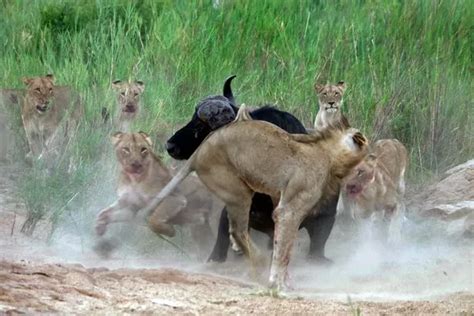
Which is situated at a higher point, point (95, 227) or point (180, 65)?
point (180, 65)

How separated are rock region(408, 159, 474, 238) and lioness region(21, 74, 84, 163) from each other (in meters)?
3.21

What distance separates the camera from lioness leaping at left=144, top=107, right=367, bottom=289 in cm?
876

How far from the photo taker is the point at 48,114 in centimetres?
1416

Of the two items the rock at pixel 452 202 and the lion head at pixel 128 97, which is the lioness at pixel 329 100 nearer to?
the rock at pixel 452 202

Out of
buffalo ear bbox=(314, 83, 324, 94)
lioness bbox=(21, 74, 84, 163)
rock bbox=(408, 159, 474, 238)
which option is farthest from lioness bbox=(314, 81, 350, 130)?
lioness bbox=(21, 74, 84, 163)

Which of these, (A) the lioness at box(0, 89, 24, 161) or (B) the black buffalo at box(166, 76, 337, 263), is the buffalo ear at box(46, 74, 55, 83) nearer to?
(A) the lioness at box(0, 89, 24, 161)

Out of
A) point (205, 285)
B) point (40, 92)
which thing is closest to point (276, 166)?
point (205, 285)

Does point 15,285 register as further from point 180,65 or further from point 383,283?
point 180,65

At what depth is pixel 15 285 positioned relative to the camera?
23.9ft

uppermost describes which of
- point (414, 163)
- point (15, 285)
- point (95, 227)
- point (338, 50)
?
A: point (338, 50)

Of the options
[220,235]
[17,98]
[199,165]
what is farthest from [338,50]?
[199,165]

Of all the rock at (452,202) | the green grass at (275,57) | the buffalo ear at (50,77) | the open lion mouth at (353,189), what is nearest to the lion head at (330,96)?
the green grass at (275,57)

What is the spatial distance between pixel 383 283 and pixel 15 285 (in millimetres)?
3068

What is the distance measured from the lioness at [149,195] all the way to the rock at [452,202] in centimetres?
211
